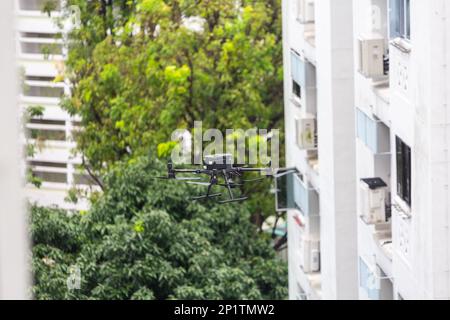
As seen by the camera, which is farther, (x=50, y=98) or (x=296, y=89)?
(x=50, y=98)

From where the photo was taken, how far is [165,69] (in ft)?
73.7

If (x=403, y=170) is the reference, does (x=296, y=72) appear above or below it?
above

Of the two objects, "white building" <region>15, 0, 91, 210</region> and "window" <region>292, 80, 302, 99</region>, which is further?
"white building" <region>15, 0, 91, 210</region>

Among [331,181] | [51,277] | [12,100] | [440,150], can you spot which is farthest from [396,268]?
[12,100]

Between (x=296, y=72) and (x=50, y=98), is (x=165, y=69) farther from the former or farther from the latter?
(x=296, y=72)

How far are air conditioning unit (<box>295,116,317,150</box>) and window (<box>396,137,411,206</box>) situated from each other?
5.02 m

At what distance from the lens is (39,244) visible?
16156mm

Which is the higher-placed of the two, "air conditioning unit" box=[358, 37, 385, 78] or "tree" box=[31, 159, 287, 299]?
"air conditioning unit" box=[358, 37, 385, 78]

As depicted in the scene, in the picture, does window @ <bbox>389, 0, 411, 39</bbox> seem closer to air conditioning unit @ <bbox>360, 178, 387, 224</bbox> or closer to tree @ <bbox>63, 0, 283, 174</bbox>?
air conditioning unit @ <bbox>360, 178, 387, 224</bbox>

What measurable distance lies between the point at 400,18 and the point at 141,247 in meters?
7.13

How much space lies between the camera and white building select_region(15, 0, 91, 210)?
20.5 meters

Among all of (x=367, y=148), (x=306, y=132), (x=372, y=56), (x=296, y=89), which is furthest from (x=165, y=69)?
(x=372, y=56)

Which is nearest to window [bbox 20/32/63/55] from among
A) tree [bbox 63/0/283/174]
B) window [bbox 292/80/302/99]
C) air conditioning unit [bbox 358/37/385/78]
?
tree [bbox 63/0/283/174]
